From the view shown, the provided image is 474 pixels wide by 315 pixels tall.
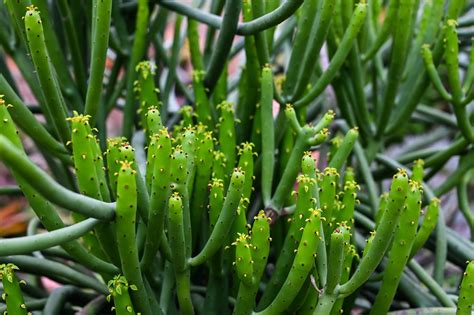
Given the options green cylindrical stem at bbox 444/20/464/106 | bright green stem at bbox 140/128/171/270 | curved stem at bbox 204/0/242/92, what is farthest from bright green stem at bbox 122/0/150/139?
green cylindrical stem at bbox 444/20/464/106

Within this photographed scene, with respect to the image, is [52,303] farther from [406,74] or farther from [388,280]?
[406,74]

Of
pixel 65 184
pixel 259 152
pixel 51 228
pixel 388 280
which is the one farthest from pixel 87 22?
pixel 388 280

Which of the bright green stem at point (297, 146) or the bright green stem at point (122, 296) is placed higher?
the bright green stem at point (297, 146)

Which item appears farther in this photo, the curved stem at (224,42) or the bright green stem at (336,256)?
the curved stem at (224,42)

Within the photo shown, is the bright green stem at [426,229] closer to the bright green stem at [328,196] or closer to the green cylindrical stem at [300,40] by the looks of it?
the bright green stem at [328,196]

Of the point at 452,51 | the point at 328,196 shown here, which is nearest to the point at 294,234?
the point at 328,196

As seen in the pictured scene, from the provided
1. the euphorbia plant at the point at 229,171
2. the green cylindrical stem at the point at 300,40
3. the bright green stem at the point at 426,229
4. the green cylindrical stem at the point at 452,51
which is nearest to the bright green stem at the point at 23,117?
the euphorbia plant at the point at 229,171

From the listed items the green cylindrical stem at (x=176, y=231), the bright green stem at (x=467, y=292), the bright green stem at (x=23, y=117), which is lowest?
the bright green stem at (x=467, y=292)

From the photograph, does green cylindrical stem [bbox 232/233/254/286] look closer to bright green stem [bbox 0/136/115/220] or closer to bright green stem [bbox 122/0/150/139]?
bright green stem [bbox 0/136/115/220]
